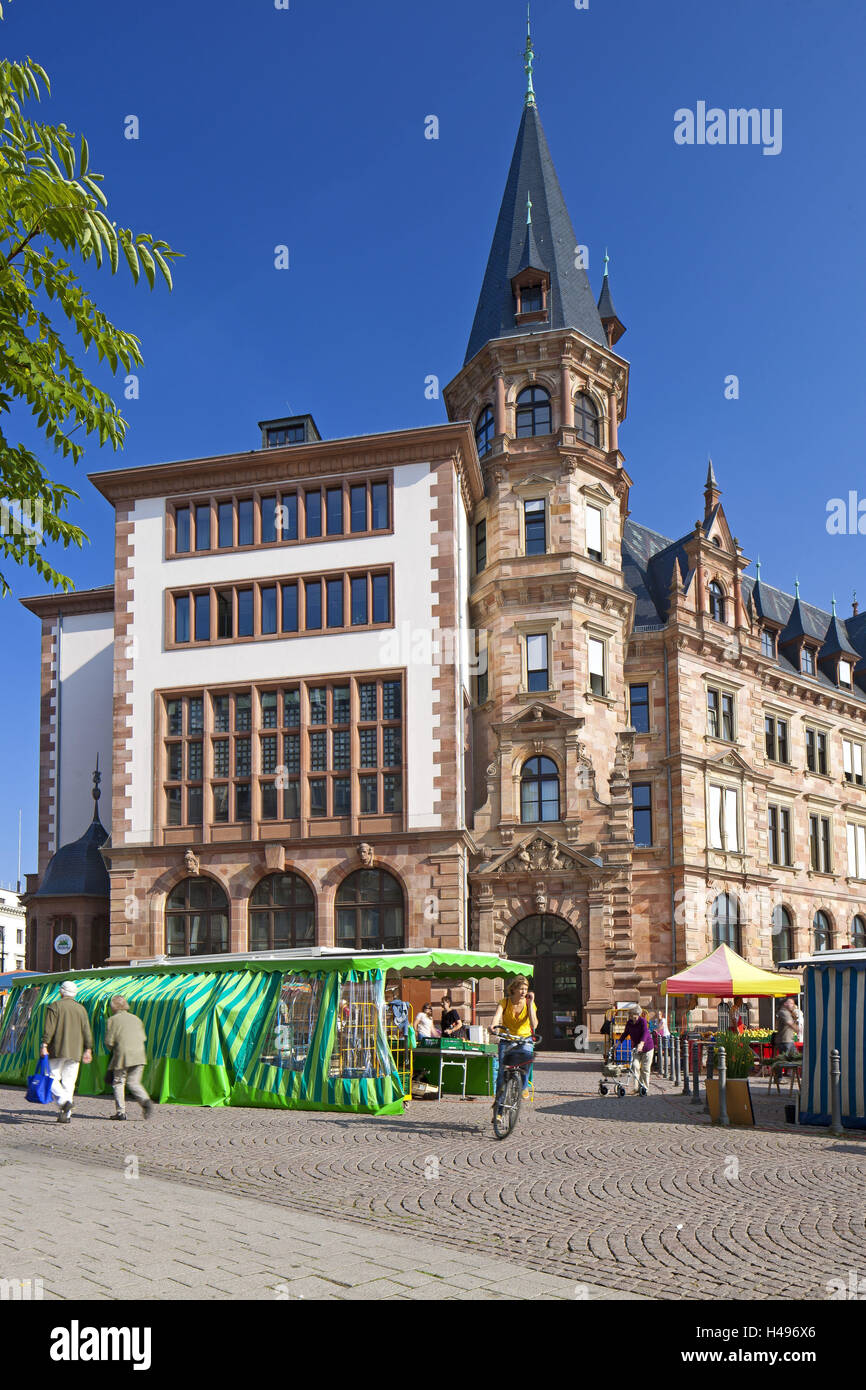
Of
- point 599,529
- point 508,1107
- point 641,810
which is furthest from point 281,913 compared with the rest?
point 508,1107

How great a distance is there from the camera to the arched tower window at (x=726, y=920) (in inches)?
1660

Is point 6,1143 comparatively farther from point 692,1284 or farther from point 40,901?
point 40,901

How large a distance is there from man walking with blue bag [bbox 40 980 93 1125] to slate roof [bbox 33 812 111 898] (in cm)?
2225

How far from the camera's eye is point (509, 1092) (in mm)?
15695

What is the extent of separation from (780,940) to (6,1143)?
118 ft

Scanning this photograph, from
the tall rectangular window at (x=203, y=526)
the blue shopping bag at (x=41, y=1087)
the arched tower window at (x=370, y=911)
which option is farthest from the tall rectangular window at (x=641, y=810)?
the blue shopping bag at (x=41, y=1087)

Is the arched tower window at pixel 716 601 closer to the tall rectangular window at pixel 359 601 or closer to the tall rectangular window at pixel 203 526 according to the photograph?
the tall rectangular window at pixel 359 601

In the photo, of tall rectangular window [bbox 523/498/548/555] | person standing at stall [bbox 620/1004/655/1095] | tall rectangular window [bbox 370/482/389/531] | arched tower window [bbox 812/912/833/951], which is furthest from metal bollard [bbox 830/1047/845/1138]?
arched tower window [bbox 812/912/833/951]

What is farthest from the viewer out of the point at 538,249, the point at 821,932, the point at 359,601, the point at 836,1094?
the point at 821,932

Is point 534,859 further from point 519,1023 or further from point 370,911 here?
point 519,1023

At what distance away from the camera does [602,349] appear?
1661 inches

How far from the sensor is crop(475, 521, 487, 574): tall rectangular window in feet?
136

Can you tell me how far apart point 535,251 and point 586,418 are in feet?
20.8

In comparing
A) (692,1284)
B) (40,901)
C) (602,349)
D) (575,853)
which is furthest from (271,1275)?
(602,349)
